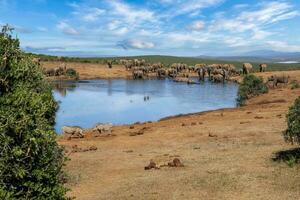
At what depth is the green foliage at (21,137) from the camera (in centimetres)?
1122

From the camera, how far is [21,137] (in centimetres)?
1161

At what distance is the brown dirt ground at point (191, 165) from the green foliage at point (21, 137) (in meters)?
10.2

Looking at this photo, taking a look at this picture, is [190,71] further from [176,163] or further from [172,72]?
[176,163]

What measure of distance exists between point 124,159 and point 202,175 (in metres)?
7.32

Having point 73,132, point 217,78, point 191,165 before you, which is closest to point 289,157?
point 191,165

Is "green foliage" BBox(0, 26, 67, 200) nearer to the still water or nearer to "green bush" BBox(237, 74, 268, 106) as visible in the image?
the still water

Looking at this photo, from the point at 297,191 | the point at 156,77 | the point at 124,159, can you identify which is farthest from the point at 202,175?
the point at 156,77

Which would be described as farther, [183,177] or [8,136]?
[183,177]

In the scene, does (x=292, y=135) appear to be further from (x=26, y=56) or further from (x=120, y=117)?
(x=120, y=117)

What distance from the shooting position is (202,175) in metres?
25.0

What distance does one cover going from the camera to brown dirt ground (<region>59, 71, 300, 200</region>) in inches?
882

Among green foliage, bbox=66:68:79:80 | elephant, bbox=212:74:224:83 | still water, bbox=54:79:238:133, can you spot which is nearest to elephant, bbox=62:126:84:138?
still water, bbox=54:79:238:133

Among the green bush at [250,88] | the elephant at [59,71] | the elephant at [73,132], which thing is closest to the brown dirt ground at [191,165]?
the elephant at [73,132]

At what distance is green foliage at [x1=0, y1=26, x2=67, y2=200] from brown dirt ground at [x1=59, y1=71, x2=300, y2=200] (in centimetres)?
1017
